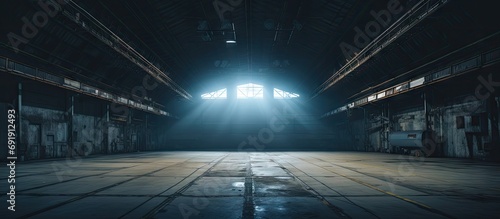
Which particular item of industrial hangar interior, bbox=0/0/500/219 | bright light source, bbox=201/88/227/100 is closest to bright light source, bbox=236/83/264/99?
bright light source, bbox=201/88/227/100

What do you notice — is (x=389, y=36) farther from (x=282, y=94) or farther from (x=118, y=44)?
(x=282, y=94)

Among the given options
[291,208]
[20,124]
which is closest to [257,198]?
[291,208]

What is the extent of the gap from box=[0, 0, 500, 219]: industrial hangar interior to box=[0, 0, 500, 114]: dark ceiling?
0.11 m

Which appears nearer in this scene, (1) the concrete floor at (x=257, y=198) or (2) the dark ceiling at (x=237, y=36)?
(1) the concrete floor at (x=257, y=198)

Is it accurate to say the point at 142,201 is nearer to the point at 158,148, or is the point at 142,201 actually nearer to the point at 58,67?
the point at 58,67

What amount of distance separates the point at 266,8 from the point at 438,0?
9182mm

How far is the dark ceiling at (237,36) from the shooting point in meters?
13.6

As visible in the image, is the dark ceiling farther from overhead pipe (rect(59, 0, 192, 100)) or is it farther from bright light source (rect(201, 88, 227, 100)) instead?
bright light source (rect(201, 88, 227, 100))

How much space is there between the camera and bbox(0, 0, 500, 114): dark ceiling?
13.6 metres

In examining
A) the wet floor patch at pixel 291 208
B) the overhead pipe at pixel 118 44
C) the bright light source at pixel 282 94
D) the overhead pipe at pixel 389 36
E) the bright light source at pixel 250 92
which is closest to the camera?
the wet floor patch at pixel 291 208

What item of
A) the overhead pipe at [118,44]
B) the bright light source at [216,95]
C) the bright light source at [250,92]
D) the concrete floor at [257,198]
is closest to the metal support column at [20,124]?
the overhead pipe at [118,44]

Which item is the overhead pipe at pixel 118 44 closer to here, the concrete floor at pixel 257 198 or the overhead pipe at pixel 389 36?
the concrete floor at pixel 257 198

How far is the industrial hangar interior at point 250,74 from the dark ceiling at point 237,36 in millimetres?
106

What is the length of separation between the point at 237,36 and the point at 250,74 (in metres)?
11.7
